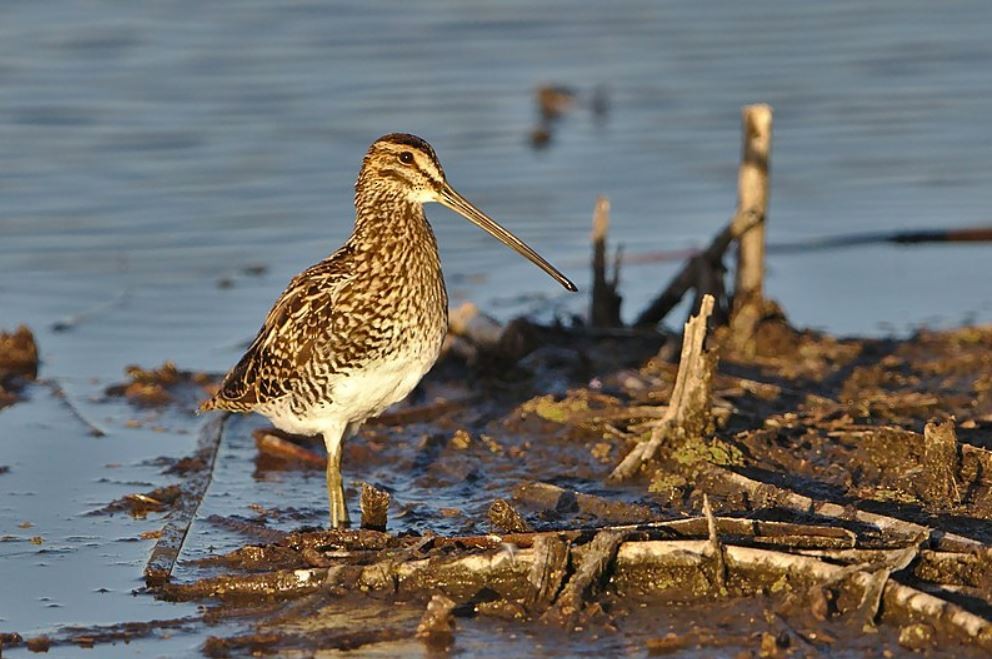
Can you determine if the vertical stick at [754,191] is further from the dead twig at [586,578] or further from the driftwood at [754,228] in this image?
the dead twig at [586,578]

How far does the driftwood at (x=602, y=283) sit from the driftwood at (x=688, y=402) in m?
2.07

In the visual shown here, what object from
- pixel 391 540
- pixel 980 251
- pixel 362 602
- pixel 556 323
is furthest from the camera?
pixel 980 251

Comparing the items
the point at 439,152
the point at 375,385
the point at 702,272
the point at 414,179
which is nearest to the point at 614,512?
the point at 375,385

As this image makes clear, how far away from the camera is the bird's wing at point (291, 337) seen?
23.4ft

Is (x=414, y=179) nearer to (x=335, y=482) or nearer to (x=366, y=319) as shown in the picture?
(x=366, y=319)

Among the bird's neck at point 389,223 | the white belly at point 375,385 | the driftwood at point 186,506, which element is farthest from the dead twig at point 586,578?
the bird's neck at point 389,223

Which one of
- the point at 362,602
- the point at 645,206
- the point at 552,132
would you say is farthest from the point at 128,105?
the point at 362,602

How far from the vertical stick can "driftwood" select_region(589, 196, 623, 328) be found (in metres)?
0.67

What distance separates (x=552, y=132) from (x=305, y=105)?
6.61ft

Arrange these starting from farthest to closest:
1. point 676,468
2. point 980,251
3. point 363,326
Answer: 1. point 980,251
2. point 676,468
3. point 363,326

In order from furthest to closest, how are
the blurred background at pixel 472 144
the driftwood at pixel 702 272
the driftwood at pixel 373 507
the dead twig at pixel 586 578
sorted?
the blurred background at pixel 472 144 → the driftwood at pixel 702 272 → the driftwood at pixel 373 507 → the dead twig at pixel 586 578

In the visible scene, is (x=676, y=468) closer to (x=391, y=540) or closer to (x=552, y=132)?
(x=391, y=540)

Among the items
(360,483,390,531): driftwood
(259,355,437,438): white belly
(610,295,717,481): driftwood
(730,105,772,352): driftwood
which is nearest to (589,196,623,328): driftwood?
(730,105,772,352): driftwood

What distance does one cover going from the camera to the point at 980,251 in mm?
11805
